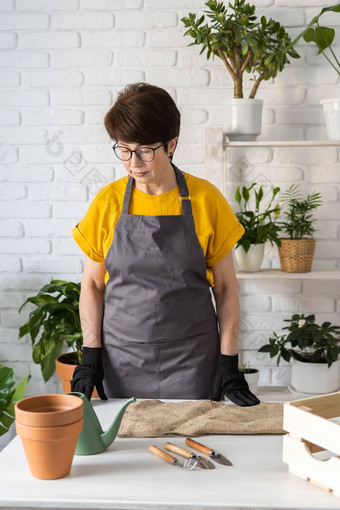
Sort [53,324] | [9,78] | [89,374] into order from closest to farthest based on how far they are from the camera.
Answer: [89,374], [53,324], [9,78]

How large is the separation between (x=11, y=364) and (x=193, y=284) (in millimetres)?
1516

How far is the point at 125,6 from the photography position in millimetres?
2871

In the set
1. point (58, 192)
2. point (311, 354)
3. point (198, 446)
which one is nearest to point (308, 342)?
point (311, 354)

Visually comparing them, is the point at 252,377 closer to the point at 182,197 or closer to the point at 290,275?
the point at 290,275

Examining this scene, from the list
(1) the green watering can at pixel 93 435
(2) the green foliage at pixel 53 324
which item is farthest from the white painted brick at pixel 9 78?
(1) the green watering can at pixel 93 435

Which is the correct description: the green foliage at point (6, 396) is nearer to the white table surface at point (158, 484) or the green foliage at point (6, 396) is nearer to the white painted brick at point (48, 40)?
the white table surface at point (158, 484)

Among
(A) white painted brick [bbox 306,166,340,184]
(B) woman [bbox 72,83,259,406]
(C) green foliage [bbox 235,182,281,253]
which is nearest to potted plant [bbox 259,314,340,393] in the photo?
(C) green foliage [bbox 235,182,281,253]

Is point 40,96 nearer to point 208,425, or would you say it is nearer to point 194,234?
point 194,234

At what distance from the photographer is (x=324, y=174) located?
2.90 m

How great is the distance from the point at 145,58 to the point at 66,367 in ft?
4.74

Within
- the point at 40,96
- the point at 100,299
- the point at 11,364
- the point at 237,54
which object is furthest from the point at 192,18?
the point at 11,364

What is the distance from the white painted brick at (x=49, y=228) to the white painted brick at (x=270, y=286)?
865 millimetres

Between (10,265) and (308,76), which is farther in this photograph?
(10,265)

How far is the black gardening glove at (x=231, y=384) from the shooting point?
1668mm
